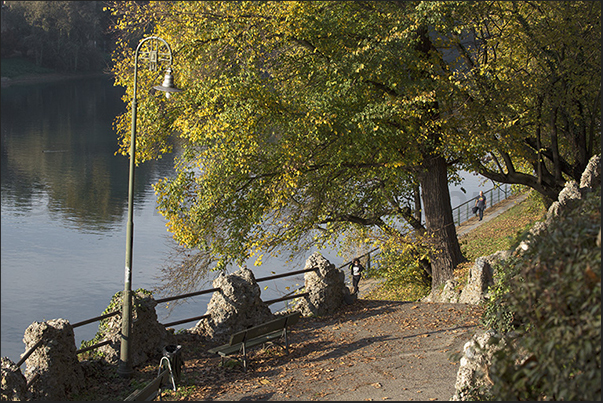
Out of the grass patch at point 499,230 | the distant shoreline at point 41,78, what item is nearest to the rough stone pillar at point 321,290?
the grass patch at point 499,230

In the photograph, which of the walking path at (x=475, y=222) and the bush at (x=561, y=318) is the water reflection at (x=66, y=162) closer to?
the walking path at (x=475, y=222)

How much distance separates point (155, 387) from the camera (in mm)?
9266

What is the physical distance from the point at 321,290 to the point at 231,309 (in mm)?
2328

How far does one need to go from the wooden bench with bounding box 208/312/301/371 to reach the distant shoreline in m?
82.2

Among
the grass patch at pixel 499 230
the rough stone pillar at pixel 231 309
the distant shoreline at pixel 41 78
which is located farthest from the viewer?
the distant shoreline at pixel 41 78

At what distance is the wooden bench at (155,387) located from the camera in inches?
348

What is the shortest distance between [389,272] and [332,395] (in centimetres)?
1309

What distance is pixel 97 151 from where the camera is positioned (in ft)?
184

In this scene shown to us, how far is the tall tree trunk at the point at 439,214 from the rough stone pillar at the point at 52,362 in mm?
11223

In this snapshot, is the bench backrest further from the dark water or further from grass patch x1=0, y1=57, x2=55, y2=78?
grass patch x1=0, y1=57, x2=55, y2=78

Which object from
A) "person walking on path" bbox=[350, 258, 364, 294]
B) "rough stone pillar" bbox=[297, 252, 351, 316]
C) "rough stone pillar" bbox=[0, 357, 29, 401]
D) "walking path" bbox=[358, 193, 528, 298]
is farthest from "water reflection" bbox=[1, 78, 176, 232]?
"rough stone pillar" bbox=[0, 357, 29, 401]

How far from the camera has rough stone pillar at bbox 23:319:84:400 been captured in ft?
31.4

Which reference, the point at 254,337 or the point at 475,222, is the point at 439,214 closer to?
the point at 254,337

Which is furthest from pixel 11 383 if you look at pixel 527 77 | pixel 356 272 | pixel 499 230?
pixel 499 230
